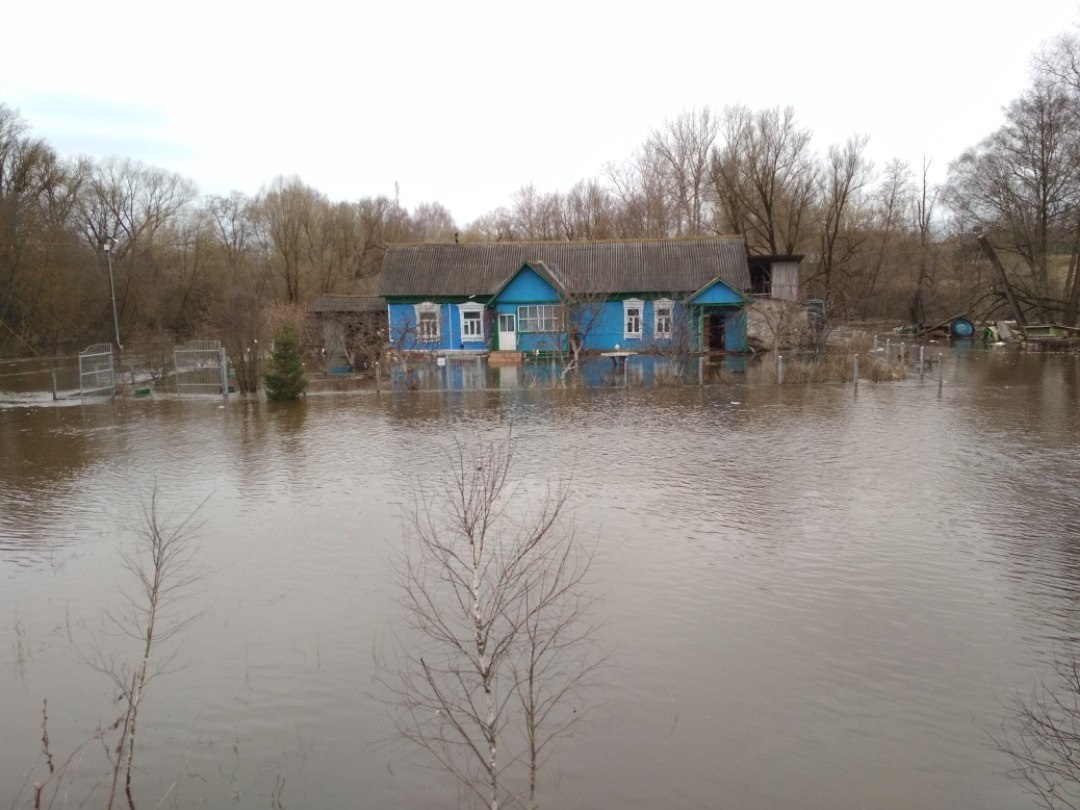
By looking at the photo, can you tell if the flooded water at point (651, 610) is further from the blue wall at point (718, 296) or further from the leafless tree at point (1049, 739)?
the blue wall at point (718, 296)

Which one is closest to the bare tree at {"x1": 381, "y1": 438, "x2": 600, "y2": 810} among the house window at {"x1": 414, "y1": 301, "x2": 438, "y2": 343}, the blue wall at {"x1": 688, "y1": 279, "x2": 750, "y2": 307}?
the house window at {"x1": 414, "y1": 301, "x2": 438, "y2": 343}

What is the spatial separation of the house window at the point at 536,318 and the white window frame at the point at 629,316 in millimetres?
3907

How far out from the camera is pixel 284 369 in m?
22.7

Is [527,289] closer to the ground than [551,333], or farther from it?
farther from it

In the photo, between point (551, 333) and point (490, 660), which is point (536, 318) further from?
point (490, 660)

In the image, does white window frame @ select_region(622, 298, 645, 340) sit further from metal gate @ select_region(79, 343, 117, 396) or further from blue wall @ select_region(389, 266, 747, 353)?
metal gate @ select_region(79, 343, 117, 396)

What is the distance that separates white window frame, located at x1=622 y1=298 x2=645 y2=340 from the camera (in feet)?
126

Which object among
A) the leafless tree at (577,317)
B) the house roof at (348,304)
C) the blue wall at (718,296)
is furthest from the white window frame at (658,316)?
the house roof at (348,304)

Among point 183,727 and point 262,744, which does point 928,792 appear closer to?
point 262,744

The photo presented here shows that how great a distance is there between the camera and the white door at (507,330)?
38219 millimetres

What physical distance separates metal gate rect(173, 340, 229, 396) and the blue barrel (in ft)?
135

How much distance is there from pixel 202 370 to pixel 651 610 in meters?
21.3

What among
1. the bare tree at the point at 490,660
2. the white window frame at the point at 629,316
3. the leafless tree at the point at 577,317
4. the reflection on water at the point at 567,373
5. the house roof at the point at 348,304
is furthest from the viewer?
the white window frame at the point at 629,316

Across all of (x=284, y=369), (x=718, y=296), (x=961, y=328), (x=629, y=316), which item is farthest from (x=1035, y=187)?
(x=284, y=369)
